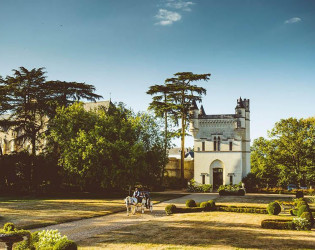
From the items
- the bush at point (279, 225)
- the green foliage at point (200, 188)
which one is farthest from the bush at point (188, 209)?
the green foliage at point (200, 188)

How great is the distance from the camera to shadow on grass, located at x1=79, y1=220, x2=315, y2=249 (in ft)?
39.3

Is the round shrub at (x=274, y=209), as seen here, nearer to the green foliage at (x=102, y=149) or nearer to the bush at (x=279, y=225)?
the bush at (x=279, y=225)

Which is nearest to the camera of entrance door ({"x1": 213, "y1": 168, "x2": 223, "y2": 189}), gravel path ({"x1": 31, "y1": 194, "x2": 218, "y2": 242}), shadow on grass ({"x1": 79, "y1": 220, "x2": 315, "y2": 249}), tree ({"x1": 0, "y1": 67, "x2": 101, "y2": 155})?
shadow on grass ({"x1": 79, "y1": 220, "x2": 315, "y2": 249})

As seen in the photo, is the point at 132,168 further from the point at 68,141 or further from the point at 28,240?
the point at 28,240

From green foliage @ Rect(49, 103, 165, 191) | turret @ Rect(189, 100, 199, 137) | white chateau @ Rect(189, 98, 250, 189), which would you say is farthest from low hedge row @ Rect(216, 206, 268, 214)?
turret @ Rect(189, 100, 199, 137)

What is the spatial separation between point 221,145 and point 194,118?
5745mm

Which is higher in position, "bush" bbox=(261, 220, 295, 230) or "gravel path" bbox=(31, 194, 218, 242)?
"bush" bbox=(261, 220, 295, 230)

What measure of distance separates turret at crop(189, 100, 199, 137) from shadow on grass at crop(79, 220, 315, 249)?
96.0 feet

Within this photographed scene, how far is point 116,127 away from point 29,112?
12263 mm

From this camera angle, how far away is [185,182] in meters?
48.3

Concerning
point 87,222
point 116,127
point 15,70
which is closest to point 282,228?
point 87,222

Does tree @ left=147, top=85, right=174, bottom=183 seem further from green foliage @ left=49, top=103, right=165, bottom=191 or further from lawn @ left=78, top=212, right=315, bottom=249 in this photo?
lawn @ left=78, top=212, right=315, bottom=249

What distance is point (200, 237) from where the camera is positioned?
43.2ft

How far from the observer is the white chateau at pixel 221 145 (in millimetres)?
43375
